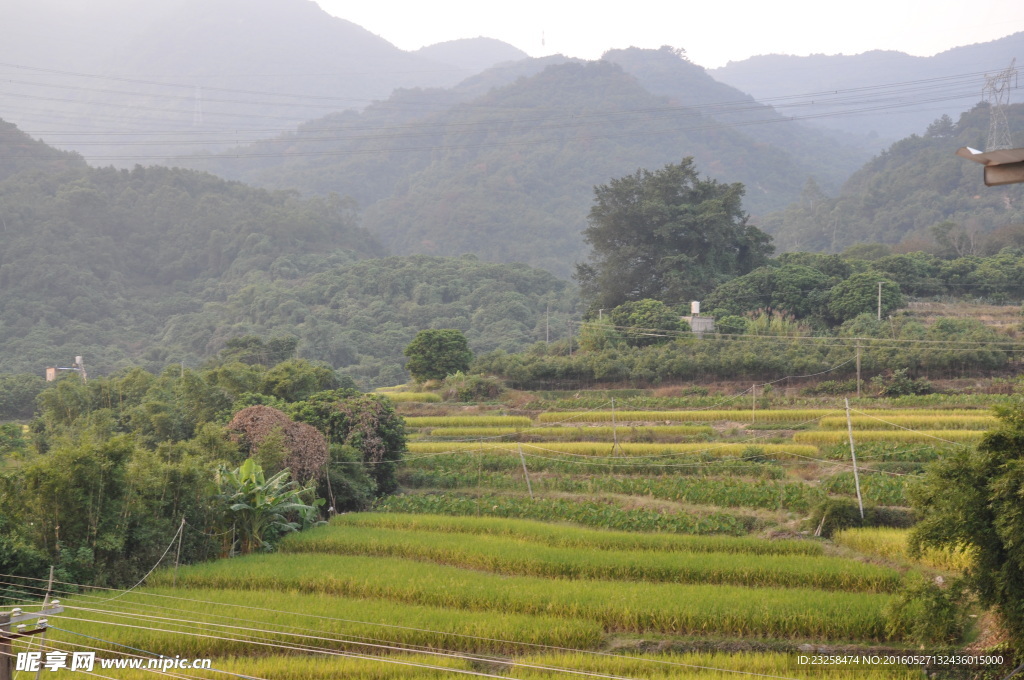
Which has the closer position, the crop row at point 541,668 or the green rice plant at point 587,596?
the crop row at point 541,668

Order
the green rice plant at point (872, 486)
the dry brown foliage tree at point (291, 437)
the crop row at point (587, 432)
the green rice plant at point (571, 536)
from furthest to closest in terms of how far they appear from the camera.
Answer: the crop row at point (587, 432), the dry brown foliage tree at point (291, 437), the green rice plant at point (872, 486), the green rice plant at point (571, 536)

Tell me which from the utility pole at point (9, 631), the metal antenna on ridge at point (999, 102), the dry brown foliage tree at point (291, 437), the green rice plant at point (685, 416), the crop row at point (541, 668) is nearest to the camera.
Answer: the utility pole at point (9, 631)

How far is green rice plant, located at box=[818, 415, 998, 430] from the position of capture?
945 inches

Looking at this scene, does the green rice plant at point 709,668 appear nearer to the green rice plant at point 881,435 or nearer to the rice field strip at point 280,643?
the rice field strip at point 280,643

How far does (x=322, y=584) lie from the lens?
522 inches

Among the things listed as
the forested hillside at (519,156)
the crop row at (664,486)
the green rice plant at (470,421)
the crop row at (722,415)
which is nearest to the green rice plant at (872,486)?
the crop row at (664,486)

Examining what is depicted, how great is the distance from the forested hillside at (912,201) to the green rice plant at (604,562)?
64.0m

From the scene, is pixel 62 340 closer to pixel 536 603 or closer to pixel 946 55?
pixel 536 603

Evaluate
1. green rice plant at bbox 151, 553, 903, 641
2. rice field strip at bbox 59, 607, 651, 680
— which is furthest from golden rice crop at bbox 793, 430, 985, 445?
rice field strip at bbox 59, 607, 651, 680

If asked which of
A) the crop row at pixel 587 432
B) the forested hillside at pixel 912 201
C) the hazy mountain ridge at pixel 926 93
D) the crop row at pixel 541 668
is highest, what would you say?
the hazy mountain ridge at pixel 926 93

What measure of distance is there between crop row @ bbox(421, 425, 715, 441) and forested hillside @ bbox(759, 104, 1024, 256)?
51.9m

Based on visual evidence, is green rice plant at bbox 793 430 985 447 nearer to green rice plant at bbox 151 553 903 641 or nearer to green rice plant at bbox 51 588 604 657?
green rice plant at bbox 151 553 903 641

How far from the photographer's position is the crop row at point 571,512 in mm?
17109

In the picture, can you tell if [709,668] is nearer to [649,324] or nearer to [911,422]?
[911,422]
